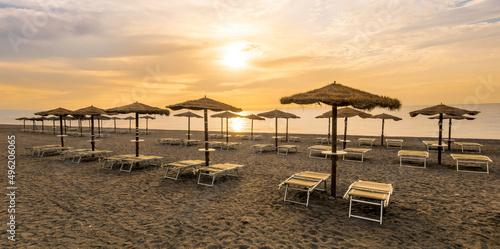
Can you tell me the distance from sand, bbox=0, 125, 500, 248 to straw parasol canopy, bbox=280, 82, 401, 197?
5.47 feet

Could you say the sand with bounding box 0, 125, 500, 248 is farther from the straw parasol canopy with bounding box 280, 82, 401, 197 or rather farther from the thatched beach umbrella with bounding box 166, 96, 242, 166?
the thatched beach umbrella with bounding box 166, 96, 242, 166

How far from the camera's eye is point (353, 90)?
6.11m

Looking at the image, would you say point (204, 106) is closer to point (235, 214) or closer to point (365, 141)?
point (235, 214)

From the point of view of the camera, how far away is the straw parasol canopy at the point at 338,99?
17.8 ft

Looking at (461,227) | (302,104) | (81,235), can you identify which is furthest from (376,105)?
(81,235)

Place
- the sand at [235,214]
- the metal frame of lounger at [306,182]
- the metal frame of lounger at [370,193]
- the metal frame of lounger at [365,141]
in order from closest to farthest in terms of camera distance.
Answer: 1. the sand at [235,214]
2. the metal frame of lounger at [370,193]
3. the metal frame of lounger at [306,182]
4. the metal frame of lounger at [365,141]

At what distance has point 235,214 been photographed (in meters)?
5.15

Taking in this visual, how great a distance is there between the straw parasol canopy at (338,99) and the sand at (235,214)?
1.67 meters

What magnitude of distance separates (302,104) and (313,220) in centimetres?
253

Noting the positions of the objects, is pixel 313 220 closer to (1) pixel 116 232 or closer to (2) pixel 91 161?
(1) pixel 116 232

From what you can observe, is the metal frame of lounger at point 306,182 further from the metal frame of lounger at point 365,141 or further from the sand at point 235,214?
the metal frame of lounger at point 365,141

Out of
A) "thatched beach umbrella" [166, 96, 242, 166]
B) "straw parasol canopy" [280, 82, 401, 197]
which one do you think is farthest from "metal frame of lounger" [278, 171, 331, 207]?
"thatched beach umbrella" [166, 96, 242, 166]

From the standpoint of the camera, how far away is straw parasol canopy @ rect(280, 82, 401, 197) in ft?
17.8

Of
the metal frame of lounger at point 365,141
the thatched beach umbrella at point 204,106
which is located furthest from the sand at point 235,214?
the metal frame of lounger at point 365,141
